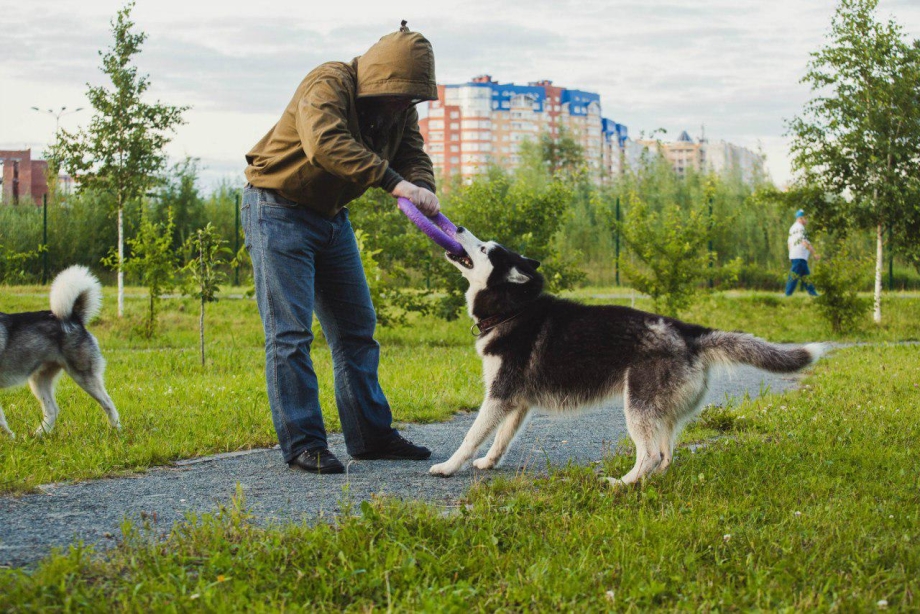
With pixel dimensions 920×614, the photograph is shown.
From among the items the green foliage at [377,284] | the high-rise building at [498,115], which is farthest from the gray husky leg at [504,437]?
the high-rise building at [498,115]

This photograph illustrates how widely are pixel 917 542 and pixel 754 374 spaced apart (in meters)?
6.29

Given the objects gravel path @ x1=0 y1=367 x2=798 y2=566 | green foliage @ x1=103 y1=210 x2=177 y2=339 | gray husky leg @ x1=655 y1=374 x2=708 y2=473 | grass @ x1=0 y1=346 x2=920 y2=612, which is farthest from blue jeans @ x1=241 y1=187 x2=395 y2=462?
green foliage @ x1=103 y1=210 x2=177 y2=339

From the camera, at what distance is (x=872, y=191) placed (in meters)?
14.1

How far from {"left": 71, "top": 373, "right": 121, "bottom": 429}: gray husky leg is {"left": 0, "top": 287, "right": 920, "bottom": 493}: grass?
0.12m

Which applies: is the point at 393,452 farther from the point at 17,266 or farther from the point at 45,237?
the point at 45,237

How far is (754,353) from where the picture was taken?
4.35 m

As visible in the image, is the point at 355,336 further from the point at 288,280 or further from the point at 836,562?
the point at 836,562

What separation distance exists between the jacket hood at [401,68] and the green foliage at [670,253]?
26.6 feet

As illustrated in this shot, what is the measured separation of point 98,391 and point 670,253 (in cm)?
827

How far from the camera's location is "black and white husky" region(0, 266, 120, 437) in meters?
5.83

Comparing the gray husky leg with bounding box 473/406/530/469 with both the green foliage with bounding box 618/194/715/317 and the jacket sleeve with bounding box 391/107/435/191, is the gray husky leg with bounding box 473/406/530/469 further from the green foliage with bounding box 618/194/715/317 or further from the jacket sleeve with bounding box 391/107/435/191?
the green foliage with bounding box 618/194/715/317

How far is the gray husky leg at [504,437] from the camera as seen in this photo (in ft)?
16.1

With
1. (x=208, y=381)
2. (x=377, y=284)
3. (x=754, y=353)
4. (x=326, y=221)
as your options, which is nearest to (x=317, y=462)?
(x=326, y=221)

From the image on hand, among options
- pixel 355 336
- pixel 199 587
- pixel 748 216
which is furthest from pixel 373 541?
pixel 748 216
